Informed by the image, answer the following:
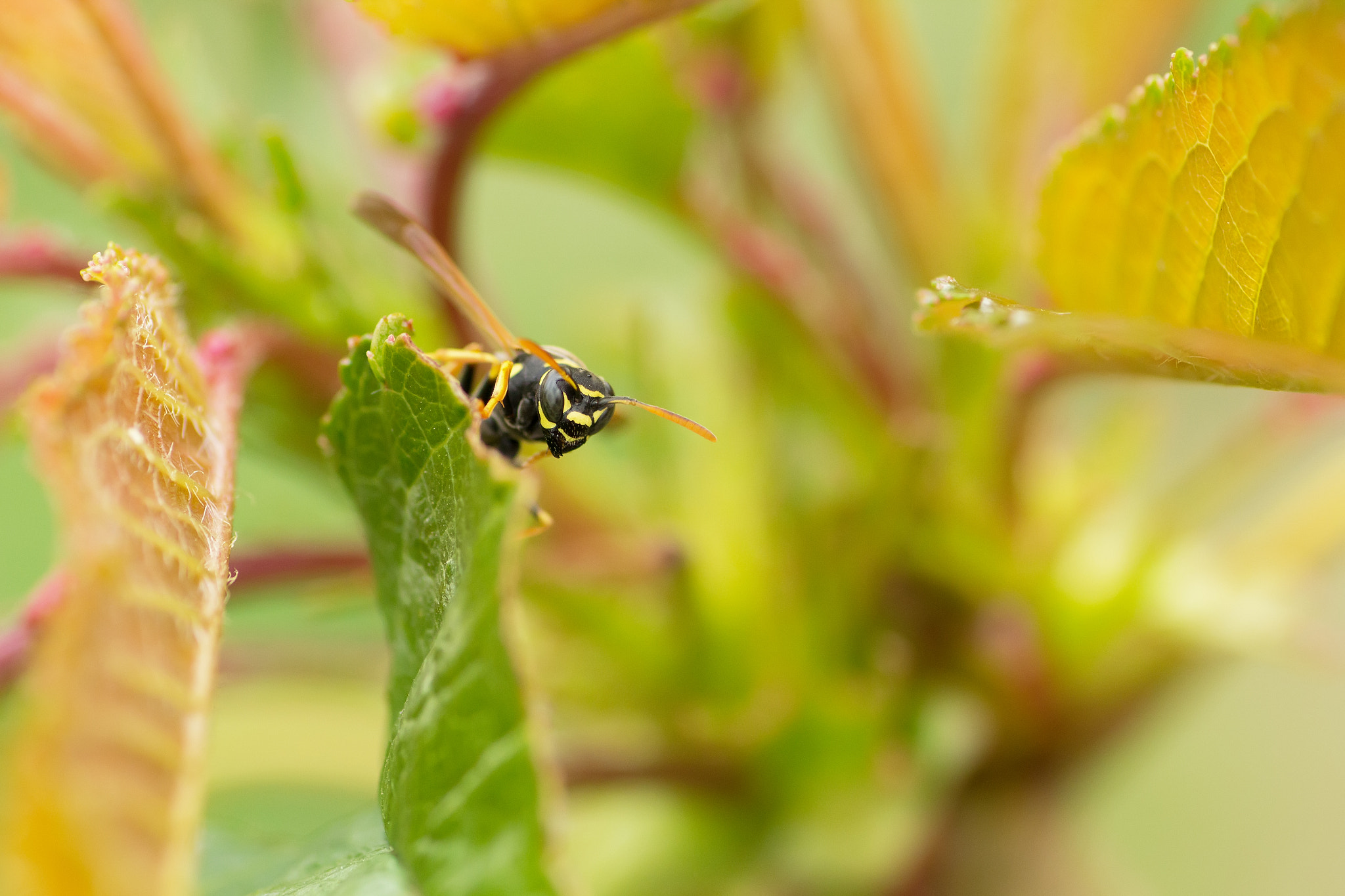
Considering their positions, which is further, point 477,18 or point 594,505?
point 594,505

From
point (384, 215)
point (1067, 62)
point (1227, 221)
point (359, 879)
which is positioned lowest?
point (359, 879)

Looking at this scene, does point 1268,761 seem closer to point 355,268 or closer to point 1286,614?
point 1286,614

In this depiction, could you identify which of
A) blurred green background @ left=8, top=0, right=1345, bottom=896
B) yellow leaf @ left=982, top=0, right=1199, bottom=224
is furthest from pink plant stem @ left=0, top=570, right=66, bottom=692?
yellow leaf @ left=982, top=0, right=1199, bottom=224

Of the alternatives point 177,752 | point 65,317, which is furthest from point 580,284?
point 177,752

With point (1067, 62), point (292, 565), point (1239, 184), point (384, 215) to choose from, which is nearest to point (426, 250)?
point (384, 215)

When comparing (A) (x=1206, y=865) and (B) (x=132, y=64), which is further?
(A) (x=1206, y=865)

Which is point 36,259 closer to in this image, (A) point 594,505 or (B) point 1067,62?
(A) point 594,505

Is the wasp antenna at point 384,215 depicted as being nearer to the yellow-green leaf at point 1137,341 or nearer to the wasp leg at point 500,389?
the wasp leg at point 500,389
